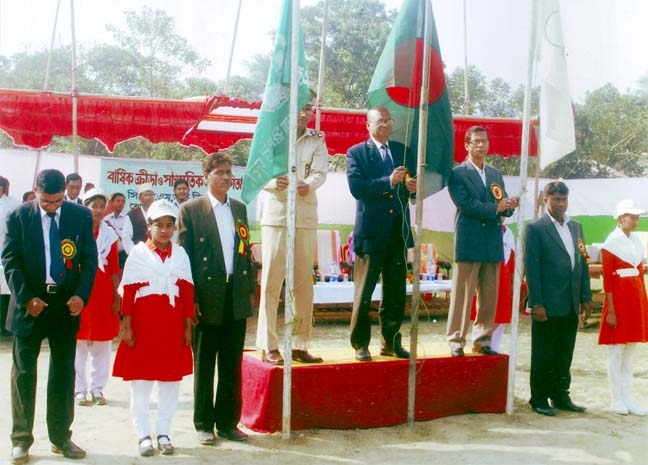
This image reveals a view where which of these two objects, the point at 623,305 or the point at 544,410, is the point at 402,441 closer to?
the point at 544,410

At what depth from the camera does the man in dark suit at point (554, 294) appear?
5.38 metres

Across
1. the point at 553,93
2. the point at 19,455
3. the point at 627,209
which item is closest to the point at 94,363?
the point at 19,455

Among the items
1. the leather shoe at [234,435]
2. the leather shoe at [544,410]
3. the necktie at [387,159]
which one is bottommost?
the leather shoe at [234,435]

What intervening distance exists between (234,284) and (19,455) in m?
1.55

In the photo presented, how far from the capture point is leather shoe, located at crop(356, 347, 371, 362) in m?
5.05

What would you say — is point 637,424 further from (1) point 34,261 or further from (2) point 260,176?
(1) point 34,261

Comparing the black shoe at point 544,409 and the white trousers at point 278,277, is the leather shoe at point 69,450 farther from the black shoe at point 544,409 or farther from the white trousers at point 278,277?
the black shoe at point 544,409

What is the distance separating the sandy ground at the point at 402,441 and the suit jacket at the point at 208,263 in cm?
86

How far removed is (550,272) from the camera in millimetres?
5418

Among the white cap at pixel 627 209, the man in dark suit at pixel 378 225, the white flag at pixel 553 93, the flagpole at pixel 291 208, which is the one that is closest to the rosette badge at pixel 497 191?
the white flag at pixel 553 93

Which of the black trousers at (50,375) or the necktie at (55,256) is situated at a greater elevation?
the necktie at (55,256)

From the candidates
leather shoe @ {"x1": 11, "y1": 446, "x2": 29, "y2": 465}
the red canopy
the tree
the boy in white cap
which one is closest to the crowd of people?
leather shoe @ {"x1": 11, "y1": 446, "x2": 29, "y2": 465}

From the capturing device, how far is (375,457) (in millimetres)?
4359

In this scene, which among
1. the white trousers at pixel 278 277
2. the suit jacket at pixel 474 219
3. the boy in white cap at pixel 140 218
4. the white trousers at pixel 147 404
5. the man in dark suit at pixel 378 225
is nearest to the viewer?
the white trousers at pixel 147 404
